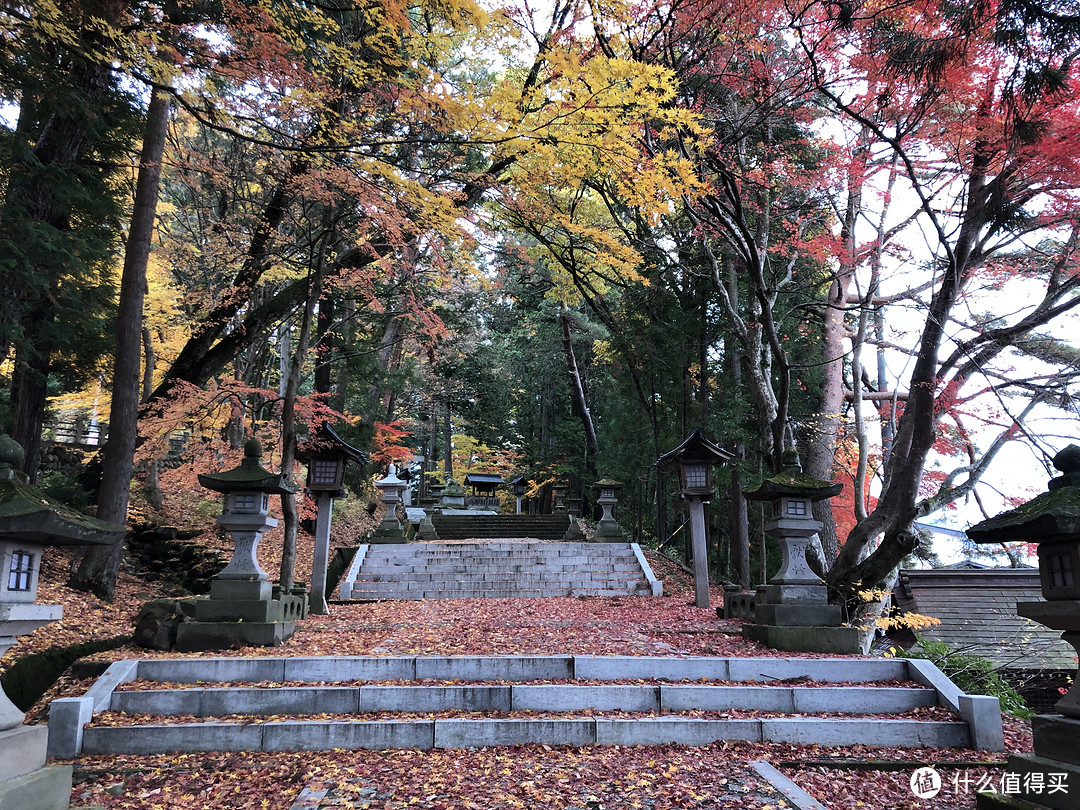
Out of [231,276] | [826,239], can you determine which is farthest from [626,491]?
[231,276]

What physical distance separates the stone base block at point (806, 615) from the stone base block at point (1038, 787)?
2928 mm

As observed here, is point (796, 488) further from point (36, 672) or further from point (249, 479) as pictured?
point (36, 672)

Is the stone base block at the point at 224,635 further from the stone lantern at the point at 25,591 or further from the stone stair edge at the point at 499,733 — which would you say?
the stone lantern at the point at 25,591

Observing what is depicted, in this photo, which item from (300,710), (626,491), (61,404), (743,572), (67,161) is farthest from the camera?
(61,404)

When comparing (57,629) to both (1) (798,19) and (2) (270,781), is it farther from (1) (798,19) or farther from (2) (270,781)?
(1) (798,19)

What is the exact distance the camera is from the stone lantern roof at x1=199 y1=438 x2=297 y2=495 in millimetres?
6762

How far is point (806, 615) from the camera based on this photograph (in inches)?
256

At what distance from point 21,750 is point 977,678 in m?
8.41

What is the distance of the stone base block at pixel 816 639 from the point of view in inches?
247

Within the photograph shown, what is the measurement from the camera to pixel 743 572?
11.5 meters

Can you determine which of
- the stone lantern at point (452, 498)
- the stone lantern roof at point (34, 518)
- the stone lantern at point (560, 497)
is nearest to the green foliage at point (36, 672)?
the stone lantern roof at point (34, 518)

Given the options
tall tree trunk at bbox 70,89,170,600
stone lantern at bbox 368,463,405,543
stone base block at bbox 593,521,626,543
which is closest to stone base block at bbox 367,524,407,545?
stone lantern at bbox 368,463,405,543

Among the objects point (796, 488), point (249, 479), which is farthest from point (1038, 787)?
point (249, 479)

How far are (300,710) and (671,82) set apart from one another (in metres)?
7.62
